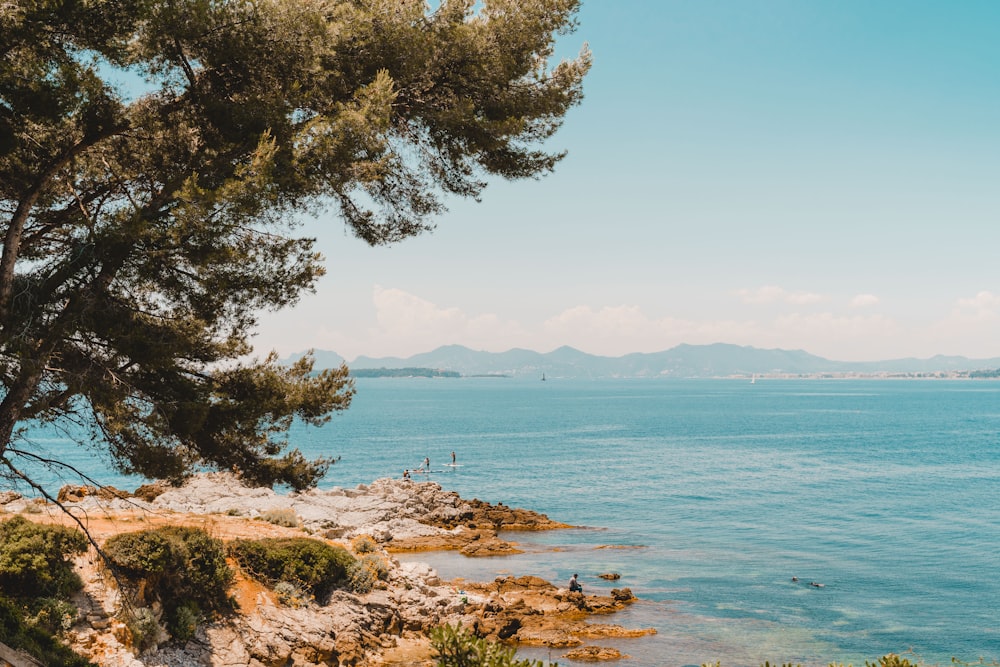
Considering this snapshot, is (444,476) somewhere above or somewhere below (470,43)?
below

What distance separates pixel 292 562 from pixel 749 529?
123ft

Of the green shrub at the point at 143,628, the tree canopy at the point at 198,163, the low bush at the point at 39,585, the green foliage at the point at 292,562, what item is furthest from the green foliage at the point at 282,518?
the tree canopy at the point at 198,163

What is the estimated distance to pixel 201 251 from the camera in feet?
33.4

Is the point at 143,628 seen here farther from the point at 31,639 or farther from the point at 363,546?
the point at 363,546

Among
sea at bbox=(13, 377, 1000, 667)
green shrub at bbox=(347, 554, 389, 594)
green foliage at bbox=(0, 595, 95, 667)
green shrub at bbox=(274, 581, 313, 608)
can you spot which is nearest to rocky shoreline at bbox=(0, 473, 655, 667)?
green shrub at bbox=(274, 581, 313, 608)

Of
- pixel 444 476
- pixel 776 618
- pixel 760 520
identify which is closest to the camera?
pixel 776 618

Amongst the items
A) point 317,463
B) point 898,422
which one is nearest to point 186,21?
point 317,463

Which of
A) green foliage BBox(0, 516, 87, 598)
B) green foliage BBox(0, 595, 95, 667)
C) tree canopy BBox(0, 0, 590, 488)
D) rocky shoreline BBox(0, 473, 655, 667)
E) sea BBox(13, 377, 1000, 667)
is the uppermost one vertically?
tree canopy BBox(0, 0, 590, 488)

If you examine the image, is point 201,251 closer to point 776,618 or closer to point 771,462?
point 776,618

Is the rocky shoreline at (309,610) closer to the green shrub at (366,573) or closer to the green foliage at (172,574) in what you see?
the green shrub at (366,573)

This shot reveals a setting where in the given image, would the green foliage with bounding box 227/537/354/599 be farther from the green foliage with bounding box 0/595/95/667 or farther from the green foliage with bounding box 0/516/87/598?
the green foliage with bounding box 0/595/95/667

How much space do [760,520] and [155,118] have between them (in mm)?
51744

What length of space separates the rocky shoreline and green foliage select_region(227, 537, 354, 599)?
1.67 feet

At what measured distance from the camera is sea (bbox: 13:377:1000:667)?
29688mm
